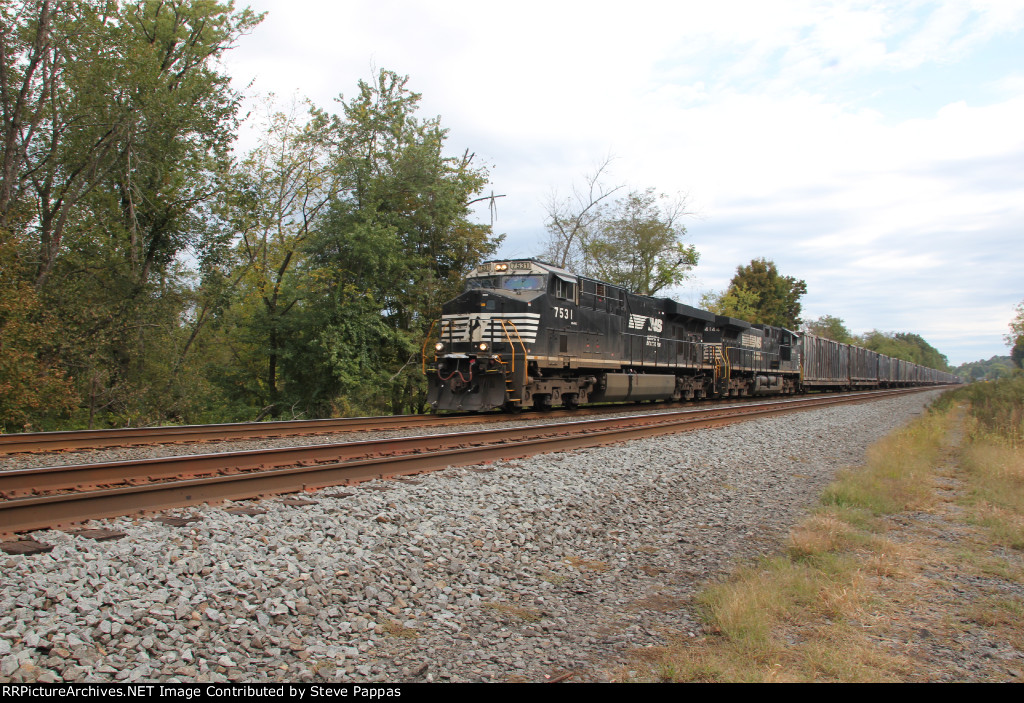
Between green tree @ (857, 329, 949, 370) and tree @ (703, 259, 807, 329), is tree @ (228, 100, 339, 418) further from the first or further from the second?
green tree @ (857, 329, 949, 370)

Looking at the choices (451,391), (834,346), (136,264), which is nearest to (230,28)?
(136,264)

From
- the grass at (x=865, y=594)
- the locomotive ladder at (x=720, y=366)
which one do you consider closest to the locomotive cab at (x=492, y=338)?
the grass at (x=865, y=594)

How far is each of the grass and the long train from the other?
7197 millimetres

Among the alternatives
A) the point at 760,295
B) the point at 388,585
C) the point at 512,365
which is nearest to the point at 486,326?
the point at 512,365

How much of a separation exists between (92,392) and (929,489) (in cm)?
1822

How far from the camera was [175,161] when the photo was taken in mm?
19656

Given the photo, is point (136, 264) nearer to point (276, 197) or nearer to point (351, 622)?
point (276, 197)

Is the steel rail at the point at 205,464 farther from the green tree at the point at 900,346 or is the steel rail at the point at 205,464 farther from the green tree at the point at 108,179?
the green tree at the point at 900,346

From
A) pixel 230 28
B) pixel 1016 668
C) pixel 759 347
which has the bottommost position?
pixel 1016 668

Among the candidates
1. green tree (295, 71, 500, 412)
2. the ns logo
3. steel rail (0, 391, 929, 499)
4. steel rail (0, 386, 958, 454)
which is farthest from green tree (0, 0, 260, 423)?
the ns logo

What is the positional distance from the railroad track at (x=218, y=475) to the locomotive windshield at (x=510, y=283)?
5.07 meters

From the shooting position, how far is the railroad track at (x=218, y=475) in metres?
Answer: 4.65

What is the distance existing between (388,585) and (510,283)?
441 inches

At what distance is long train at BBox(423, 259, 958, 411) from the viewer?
14.1 metres
